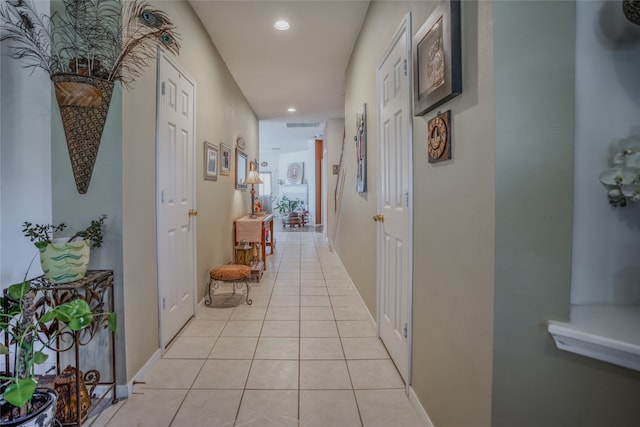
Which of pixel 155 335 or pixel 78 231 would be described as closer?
pixel 78 231

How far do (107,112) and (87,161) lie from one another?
288 mm

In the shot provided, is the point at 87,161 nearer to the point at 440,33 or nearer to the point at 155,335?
the point at 155,335

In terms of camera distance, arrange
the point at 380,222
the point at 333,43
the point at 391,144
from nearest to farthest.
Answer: the point at 391,144
the point at 380,222
the point at 333,43

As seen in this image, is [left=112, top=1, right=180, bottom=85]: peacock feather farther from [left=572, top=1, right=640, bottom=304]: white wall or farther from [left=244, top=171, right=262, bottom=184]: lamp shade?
[left=244, top=171, right=262, bottom=184]: lamp shade

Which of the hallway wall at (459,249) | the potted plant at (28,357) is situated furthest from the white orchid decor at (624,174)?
the potted plant at (28,357)

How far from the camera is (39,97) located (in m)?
1.68

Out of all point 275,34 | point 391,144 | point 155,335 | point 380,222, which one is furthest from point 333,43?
point 155,335

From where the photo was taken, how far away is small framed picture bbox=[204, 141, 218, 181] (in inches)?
127

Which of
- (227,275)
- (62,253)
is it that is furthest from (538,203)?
(227,275)

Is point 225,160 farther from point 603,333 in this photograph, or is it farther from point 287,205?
point 287,205

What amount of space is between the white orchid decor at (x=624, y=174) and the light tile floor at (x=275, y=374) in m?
1.36

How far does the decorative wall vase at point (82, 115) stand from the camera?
5.10 feet

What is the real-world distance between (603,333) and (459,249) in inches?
18.4

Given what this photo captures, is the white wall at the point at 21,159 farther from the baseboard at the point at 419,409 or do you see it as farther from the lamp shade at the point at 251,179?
the lamp shade at the point at 251,179
